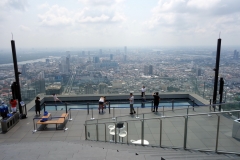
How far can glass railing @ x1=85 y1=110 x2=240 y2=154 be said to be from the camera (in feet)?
17.6

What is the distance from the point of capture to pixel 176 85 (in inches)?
599

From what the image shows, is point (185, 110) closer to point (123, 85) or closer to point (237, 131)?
point (237, 131)

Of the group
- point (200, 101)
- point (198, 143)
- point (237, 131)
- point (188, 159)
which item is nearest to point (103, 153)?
point (188, 159)

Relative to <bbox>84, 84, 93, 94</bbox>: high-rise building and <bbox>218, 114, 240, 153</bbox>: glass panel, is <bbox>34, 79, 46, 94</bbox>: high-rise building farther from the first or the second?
<bbox>218, 114, 240, 153</bbox>: glass panel

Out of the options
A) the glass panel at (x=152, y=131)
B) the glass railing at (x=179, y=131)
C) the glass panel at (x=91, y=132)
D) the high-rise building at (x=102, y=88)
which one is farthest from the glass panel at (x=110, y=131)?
the high-rise building at (x=102, y=88)

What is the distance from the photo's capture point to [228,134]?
17.6 ft

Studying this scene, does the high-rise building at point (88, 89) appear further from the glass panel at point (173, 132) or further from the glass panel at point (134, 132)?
the glass panel at point (173, 132)

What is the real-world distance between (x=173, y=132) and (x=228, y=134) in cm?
158

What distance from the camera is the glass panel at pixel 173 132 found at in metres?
6.08

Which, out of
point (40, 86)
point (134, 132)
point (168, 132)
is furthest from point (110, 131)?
point (40, 86)

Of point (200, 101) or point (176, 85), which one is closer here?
point (200, 101)

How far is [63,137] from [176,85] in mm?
9708

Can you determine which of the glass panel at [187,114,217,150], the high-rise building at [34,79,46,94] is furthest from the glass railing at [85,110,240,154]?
the high-rise building at [34,79,46,94]

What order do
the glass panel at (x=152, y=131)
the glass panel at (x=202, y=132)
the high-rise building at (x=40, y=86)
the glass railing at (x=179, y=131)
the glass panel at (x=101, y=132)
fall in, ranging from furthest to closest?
the high-rise building at (x=40, y=86)
the glass panel at (x=101, y=132)
the glass panel at (x=152, y=131)
the glass panel at (x=202, y=132)
the glass railing at (x=179, y=131)
